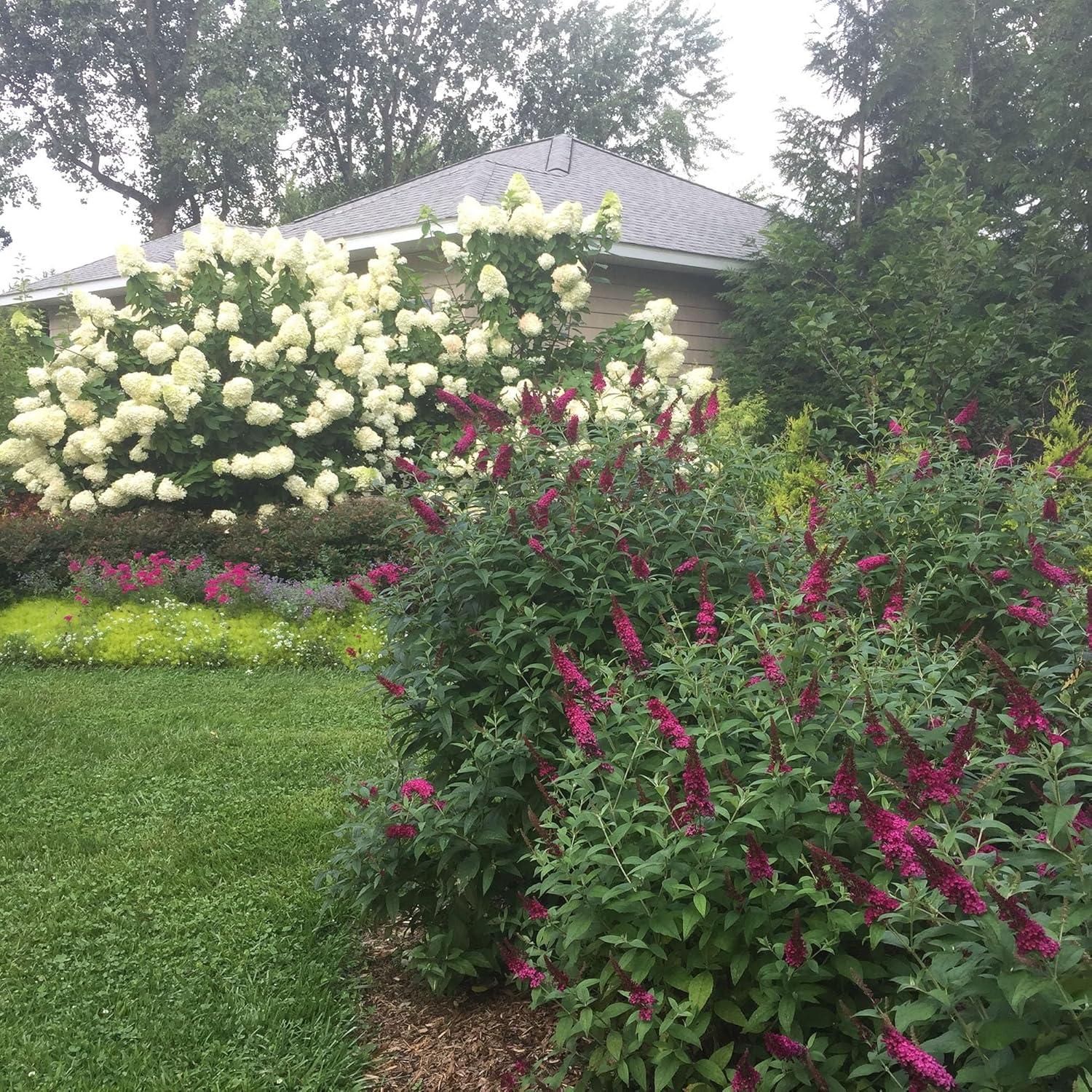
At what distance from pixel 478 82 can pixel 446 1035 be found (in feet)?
113

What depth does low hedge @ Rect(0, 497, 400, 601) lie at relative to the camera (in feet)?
28.9

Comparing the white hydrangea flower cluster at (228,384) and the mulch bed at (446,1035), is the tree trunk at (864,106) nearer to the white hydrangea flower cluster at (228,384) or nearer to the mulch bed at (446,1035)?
the white hydrangea flower cluster at (228,384)

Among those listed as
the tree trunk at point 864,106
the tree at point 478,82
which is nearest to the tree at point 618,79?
the tree at point 478,82

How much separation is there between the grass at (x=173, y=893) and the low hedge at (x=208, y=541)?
7.87 feet

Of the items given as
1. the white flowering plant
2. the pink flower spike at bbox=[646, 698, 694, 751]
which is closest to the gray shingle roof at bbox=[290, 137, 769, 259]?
the white flowering plant

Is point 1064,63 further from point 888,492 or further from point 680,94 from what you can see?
point 680,94

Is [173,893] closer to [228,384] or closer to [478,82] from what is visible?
[228,384]

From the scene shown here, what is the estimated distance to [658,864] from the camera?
1955 millimetres

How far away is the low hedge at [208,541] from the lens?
8.80 m

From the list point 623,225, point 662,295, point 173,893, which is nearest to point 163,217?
point 623,225

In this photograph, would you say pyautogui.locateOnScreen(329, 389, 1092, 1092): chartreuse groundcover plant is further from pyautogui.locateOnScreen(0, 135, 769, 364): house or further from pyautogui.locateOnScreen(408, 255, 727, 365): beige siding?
pyautogui.locateOnScreen(408, 255, 727, 365): beige siding

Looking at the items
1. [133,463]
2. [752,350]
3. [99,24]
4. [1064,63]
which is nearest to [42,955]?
[133,463]

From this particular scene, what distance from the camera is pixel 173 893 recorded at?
3.74m

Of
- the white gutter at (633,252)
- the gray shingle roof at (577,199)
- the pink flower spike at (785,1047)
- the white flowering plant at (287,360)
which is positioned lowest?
the pink flower spike at (785,1047)
